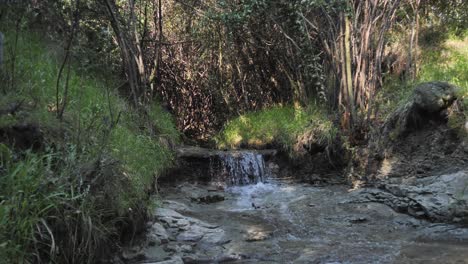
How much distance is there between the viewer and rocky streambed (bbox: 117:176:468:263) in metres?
4.56

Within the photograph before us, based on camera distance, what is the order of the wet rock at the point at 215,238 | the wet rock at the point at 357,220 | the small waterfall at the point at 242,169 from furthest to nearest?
the small waterfall at the point at 242,169, the wet rock at the point at 357,220, the wet rock at the point at 215,238

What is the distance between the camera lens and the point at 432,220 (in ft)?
18.1

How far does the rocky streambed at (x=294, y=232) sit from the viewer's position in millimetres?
4559

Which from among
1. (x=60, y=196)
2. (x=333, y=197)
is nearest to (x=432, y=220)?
(x=333, y=197)

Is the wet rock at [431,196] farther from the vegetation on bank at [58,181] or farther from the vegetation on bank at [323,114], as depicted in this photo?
the vegetation on bank at [58,181]

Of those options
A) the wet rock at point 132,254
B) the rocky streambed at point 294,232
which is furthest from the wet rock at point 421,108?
the wet rock at point 132,254

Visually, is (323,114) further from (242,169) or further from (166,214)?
(166,214)

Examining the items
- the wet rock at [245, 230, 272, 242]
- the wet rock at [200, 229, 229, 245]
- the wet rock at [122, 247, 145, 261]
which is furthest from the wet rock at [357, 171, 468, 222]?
the wet rock at [122, 247, 145, 261]

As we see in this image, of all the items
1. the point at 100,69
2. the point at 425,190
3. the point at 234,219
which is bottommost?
the point at 234,219

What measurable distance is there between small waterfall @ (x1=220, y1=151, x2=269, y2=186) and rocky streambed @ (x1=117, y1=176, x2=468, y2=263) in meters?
1.17

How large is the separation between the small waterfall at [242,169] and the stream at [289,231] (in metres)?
0.77

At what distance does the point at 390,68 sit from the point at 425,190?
4167mm

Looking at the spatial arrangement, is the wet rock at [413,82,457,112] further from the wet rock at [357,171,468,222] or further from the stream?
the stream

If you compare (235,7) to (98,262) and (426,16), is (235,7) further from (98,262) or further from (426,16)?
(98,262)
